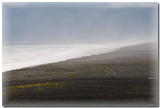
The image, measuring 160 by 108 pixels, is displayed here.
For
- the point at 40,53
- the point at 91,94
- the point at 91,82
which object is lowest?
the point at 91,94

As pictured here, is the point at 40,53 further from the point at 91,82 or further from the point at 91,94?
the point at 91,94

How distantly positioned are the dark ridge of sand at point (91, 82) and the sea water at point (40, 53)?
0.09 metres

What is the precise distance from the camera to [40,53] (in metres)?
3.13

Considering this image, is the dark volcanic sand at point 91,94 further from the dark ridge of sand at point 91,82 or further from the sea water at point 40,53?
the sea water at point 40,53

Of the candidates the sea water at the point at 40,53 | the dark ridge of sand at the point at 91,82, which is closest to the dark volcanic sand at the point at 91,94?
the dark ridge of sand at the point at 91,82

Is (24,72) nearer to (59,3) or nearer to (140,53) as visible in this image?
(59,3)

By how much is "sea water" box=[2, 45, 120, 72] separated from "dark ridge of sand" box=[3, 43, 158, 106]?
0.09m

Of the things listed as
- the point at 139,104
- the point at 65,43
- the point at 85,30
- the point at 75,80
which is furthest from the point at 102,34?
the point at 139,104

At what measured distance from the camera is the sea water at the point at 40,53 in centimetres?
310

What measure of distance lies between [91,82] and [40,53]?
1027 mm

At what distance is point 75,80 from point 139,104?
1.16m

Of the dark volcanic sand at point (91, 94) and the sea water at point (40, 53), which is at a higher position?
the sea water at point (40, 53)

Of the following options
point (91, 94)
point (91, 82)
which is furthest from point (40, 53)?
point (91, 94)

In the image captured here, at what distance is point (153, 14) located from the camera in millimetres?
3154
